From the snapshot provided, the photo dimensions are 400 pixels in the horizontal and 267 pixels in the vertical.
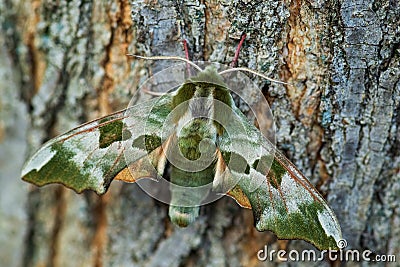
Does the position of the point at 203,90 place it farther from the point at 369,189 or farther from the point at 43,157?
the point at 369,189

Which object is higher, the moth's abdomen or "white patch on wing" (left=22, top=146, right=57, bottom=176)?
"white patch on wing" (left=22, top=146, right=57, bottom=176)

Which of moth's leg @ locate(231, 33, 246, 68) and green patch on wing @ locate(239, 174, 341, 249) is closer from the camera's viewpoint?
green patch on wing @ locate(239, 174, 341, 249)

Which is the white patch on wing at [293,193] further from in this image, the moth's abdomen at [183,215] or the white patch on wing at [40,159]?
the white patch on wing at [40,159]

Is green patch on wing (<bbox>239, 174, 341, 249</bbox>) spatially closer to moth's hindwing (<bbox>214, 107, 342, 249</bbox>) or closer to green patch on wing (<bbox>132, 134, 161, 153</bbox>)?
moth's hindwing (<bbox>214, 107, 342, 249</bbox>)

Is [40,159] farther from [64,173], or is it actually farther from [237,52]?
[237,52]

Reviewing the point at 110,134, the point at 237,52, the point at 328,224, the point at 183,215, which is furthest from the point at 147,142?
the point at 328,224

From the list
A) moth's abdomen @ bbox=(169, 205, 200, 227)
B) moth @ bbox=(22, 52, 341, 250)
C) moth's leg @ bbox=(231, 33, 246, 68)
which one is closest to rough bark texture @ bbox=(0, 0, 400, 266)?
moth's leg @ bbox=(231, 33, 246, 68)

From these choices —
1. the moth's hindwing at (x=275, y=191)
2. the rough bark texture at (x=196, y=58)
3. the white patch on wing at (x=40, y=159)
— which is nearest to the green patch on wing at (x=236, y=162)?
the moth's hindwing at (x=275, y=191)

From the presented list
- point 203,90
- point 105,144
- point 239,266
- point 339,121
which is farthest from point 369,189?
point 105,144
